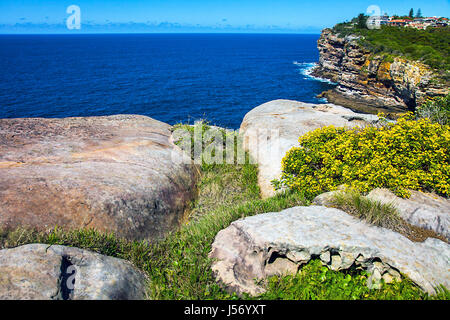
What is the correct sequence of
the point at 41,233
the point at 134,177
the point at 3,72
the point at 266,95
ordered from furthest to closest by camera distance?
1. the point at 3,72
2. the point at 266,95
3. the point at 134,177
4. the point at 41,233

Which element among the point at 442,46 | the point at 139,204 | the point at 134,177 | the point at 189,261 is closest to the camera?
the point at 189,261

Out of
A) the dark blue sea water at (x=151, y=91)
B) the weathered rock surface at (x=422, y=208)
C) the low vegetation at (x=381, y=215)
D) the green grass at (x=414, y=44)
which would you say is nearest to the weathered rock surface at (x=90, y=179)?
the low vegetation at (x=381, y=215)

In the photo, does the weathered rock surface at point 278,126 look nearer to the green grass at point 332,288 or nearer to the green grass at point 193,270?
the green grass at point 193,270

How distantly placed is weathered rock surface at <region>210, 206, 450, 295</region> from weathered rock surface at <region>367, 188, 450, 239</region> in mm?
602

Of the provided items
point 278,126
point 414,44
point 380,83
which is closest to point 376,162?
point 278,126

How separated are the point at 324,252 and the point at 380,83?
5220cm

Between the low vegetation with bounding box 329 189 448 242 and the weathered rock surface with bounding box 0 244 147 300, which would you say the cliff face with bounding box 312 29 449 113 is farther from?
the weathered rock surface with bounding box 0 244 147 300

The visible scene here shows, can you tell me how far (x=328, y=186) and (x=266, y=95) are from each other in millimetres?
52382

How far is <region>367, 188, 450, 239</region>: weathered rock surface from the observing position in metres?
6.80

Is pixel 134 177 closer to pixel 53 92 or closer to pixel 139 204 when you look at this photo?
pixel 139 204

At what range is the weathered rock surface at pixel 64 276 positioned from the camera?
14.9 feet

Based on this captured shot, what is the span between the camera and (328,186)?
336 inches

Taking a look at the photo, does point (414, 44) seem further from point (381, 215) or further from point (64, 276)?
point (64, 276)
